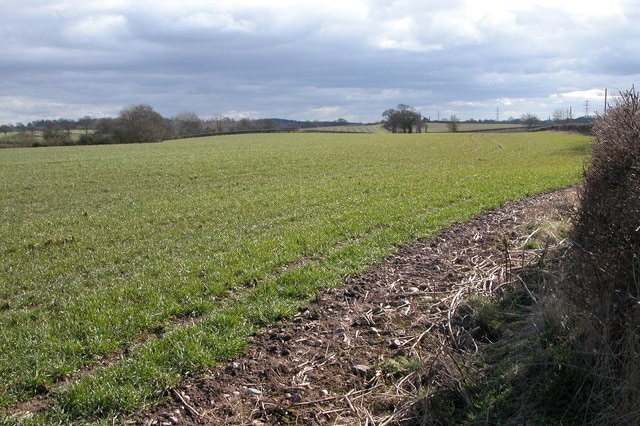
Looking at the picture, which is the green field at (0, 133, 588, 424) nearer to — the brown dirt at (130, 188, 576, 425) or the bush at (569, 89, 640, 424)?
the brown dirt at (130, 188, 576, 425)

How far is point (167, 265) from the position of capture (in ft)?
28.0

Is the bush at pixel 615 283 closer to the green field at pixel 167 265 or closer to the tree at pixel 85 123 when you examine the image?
the green field at pixel 167 265

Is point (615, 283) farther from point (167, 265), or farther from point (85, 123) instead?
point (85, 123)

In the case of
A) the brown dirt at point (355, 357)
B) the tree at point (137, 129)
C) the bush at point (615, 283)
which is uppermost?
the tree at point (137, 129)

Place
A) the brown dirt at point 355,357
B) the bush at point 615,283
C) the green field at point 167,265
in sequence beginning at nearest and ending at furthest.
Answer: the bush at point 615,283, the brown dirt at point 355,357, the green field at point 167,265

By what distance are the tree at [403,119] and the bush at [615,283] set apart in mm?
121795

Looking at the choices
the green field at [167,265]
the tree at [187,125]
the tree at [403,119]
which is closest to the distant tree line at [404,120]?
the tree at [403,119]

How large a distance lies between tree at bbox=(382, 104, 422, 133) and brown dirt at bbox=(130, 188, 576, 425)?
390 feet

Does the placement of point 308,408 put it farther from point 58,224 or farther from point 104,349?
point 58,224

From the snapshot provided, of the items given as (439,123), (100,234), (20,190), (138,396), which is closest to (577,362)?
(138,396)

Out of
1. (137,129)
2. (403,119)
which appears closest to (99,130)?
(137,129)

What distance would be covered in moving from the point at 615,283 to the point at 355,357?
2.43 meters

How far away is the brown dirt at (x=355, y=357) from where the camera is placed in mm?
4191

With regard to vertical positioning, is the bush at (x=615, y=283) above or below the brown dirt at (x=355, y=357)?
above
